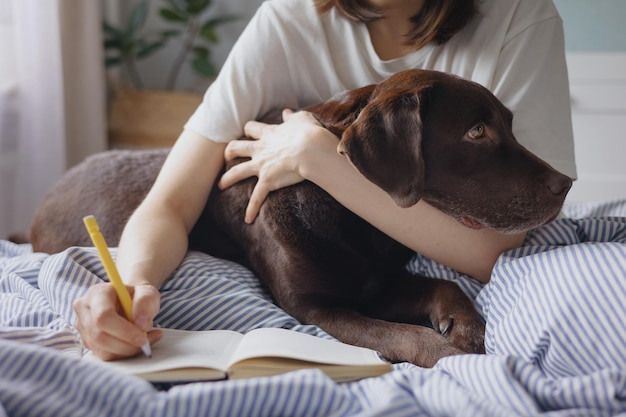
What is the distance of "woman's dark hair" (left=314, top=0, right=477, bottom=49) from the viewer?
1.62 meters

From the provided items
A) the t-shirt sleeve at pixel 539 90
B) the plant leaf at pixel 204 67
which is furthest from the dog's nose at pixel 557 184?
the plant leaf at pixel 204 67

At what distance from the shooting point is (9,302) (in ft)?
4.27

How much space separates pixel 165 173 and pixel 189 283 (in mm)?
311

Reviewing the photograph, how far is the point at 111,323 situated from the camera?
1.02 m

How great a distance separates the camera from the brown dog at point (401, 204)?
1.26 metres

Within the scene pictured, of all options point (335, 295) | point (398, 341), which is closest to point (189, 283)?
point (335, 295)

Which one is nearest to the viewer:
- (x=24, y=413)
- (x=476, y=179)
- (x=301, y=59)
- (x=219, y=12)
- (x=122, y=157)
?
(x=24, y=413)

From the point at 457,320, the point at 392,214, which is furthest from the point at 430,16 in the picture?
the point at 457,320

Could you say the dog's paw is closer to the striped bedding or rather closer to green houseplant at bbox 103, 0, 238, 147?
the striped bedding

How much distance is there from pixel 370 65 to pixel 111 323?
93 cm

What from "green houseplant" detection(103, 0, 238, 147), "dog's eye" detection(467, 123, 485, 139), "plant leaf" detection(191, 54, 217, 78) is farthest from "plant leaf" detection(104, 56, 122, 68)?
"dog's eye" detection(467, 123, 485, 139)

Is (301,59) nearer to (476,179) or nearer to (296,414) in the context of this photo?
(476,179)

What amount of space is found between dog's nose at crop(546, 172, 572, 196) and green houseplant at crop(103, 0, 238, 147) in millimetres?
2269

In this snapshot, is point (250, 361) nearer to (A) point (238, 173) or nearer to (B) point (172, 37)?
(A) point (238, 173)
